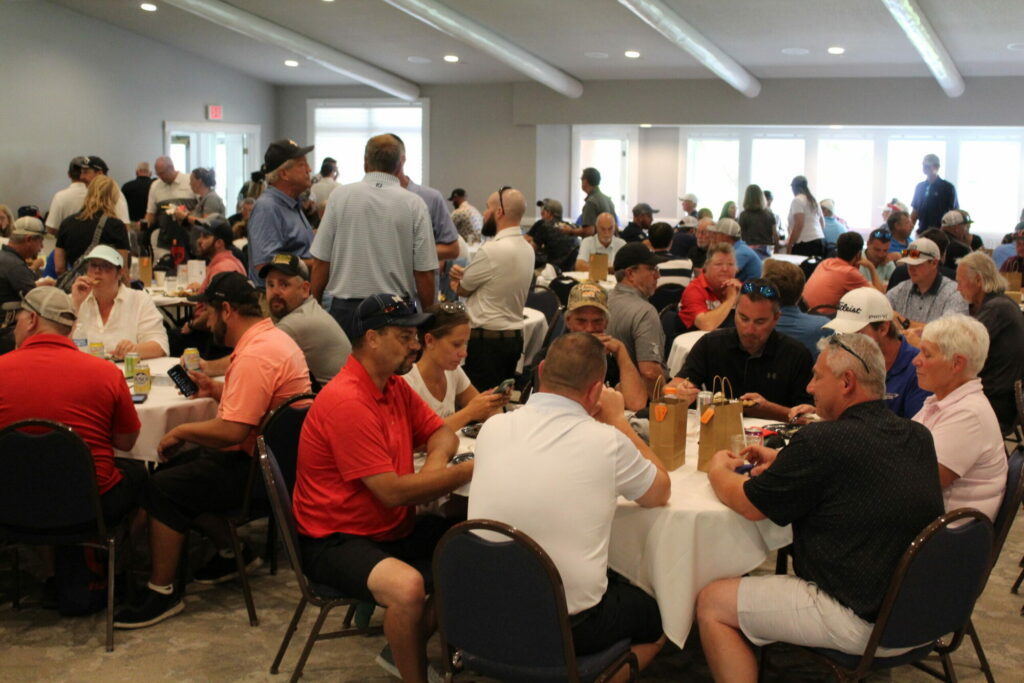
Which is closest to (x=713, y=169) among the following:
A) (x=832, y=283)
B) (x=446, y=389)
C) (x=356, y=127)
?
(x=356, y=127)

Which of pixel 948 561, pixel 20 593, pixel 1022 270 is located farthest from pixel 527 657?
pixel 1022 270

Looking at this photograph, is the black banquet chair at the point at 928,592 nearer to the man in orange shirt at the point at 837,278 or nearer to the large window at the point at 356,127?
the man in orange shirt at the point at 837,278

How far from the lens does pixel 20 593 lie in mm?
4004

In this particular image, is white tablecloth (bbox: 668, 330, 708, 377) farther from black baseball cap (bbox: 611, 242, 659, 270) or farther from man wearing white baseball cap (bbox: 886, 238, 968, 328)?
man wearing white baseball cap (bbox: 886, 238, 968, 328)

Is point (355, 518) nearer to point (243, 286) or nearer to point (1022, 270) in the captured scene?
point (243, 286)

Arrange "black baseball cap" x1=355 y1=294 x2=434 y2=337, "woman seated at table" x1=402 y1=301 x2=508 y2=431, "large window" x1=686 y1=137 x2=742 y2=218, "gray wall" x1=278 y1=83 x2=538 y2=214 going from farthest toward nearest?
"large window" x1=686 y1=137 x2=742 y2=218 < "gray wall" x1=278 y1=83 x2=538 y2=214 < "woman seated at table" x1=402 y1=301 x2=508 y2=431 < "black baseball cap" x1=355 y1=294 x2=434 y2=337

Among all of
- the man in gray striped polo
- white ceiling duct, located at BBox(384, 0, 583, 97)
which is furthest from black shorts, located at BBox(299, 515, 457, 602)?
white ceiling duct, located at BBox(384, 0, 583, 97)

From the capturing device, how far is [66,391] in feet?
11.6

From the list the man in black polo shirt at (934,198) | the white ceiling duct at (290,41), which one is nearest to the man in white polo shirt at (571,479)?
the white ceiling duct at (290,41)

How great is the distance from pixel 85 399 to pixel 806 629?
242 cm

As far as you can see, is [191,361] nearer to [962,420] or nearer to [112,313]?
[112,313]

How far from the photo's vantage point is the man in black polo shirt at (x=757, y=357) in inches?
158

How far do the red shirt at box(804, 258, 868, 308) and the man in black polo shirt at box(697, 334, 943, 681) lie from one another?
3.75 metres

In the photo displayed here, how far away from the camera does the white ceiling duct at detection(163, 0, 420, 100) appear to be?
12.2m
